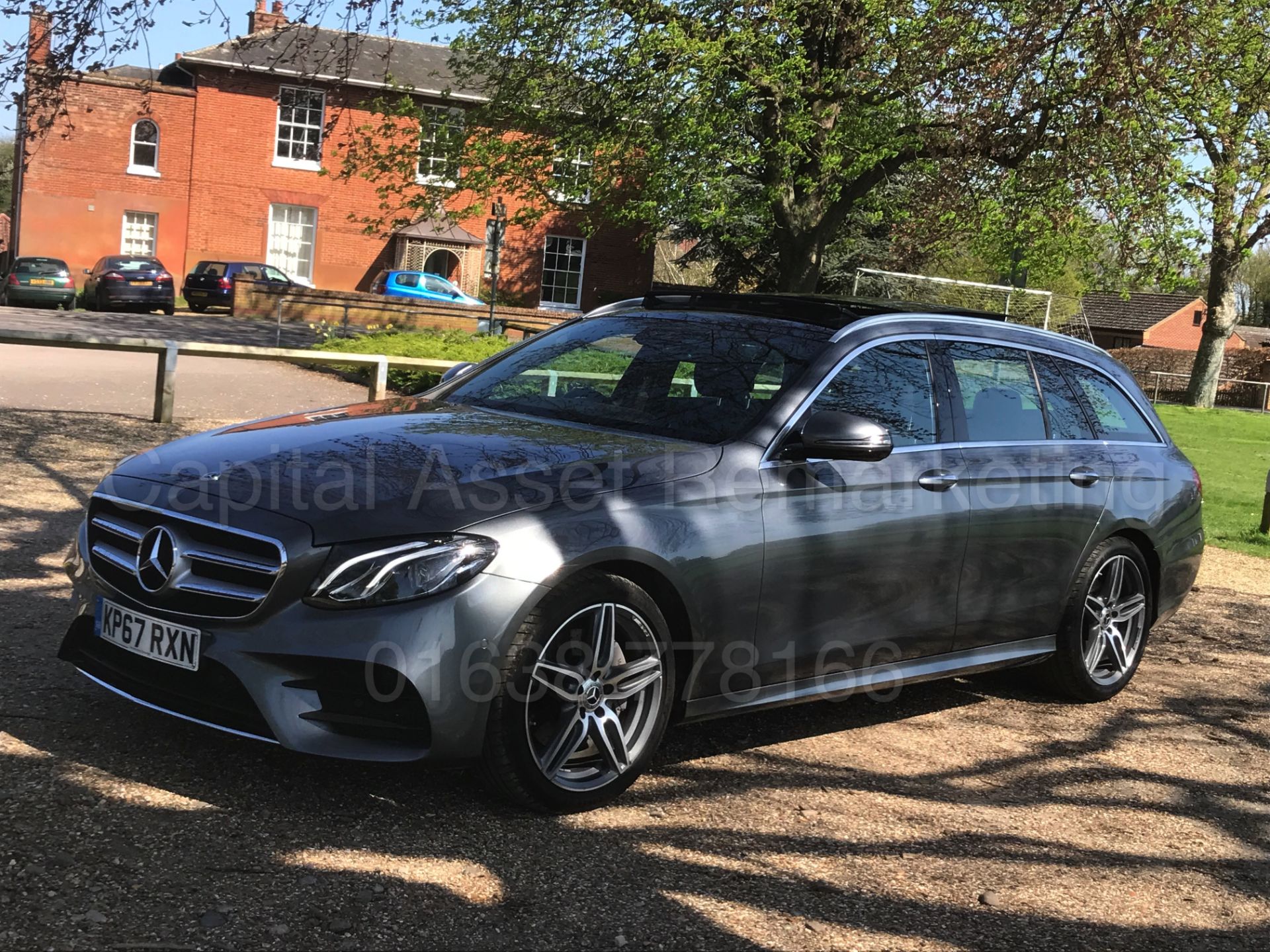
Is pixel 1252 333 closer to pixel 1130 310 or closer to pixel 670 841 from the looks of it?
pixel 1130 310

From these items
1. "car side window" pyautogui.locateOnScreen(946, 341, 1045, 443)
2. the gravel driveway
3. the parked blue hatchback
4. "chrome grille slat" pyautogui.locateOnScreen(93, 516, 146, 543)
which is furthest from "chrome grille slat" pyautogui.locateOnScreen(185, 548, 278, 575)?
the parked blue hatchback

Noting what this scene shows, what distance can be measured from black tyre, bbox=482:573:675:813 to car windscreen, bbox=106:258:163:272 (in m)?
34.0

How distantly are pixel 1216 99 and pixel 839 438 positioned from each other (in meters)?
14.0

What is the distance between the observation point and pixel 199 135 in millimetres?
42344

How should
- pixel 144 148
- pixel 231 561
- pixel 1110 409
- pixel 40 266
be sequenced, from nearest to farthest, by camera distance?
pixel 231 561, pixel 1110 409, pixel 40 266, pixel 144 148

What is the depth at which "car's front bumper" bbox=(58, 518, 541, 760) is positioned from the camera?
3.76 metres

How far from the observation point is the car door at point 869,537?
4684 mm

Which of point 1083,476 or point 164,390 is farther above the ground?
point 1083,476

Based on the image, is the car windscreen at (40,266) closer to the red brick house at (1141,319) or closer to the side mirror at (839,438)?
the side mirror at (839,438)

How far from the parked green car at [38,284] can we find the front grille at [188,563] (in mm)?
34716

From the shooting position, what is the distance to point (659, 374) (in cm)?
520

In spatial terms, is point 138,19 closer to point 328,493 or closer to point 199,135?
point 328,493

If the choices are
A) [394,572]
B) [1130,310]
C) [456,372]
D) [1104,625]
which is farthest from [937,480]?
[1130,310]

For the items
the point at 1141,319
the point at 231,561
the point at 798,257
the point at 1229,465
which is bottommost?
the point at 1229,465
